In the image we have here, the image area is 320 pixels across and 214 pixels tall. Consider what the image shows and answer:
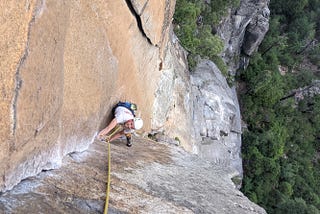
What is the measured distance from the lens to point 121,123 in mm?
7160

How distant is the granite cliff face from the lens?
3482 mm

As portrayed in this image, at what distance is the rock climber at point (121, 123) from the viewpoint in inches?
269

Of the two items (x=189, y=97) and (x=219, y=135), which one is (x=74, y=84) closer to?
(x=189, y=97)

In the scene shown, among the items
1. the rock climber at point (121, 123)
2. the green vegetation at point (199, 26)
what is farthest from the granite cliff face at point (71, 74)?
the green vegetation at point (199, 26)

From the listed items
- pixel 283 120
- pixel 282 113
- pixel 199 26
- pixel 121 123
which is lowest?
pixel 283 120

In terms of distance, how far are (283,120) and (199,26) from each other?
17.7 meters

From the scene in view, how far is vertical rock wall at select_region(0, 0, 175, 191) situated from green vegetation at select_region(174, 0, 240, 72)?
804cm

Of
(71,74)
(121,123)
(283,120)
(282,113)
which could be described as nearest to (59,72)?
(71,74)

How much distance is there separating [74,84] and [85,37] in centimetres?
75

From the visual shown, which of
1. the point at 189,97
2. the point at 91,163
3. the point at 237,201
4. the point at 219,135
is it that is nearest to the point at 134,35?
the point at 91,163

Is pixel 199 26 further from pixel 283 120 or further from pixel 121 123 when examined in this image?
pixel 283 120

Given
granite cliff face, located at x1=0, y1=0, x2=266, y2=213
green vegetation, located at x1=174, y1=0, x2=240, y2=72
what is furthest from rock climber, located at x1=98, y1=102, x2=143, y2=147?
green vegetation, located at x1=174, y1=0, x2=240, y2=72

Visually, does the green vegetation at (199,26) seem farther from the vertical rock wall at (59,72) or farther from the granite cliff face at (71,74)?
the vertical rock wall at (59,72)

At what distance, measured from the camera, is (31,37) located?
361 centimetres
